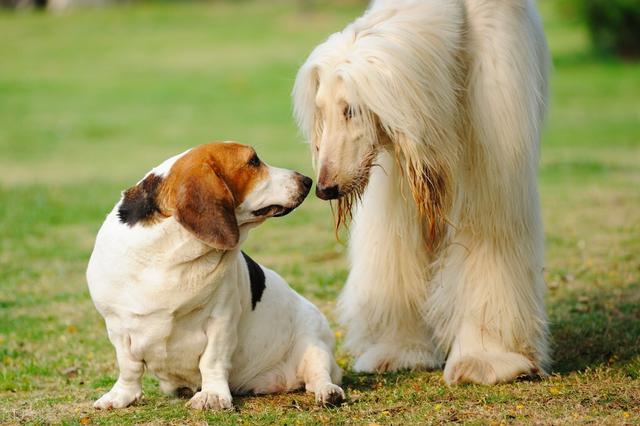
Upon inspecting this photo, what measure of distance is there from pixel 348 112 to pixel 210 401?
1.57m

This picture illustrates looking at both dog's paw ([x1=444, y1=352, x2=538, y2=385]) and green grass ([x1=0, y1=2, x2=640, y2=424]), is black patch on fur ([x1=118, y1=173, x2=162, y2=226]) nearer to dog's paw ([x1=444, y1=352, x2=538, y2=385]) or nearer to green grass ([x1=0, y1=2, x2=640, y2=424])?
green grass ([x1=0, y1=2, x2=640, y2=424])

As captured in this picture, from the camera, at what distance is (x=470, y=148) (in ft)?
19.6

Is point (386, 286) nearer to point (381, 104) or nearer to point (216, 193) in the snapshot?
point (381, 104)

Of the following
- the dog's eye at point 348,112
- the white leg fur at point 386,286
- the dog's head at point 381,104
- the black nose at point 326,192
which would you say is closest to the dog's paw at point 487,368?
the white leg fur at point 386,286

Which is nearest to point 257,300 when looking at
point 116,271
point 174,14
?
point 116,271

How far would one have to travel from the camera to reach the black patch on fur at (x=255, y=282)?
228 inches

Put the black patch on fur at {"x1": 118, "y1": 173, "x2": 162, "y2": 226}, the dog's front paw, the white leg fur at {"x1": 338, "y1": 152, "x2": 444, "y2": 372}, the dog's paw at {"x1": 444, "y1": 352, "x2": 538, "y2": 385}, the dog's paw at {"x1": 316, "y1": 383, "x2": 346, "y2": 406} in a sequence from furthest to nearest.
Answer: the white leg fur at {"x1": 338, "y1": 152, "x2": 444, "y2": 372}, the dog's paw at {"x1": 444, "y1": 352, "x2": 538, "y2": 385}, the dog's paw at {"x1": 316, "y1": 383, "x2": 346, "y2": 406}, the dog's front paw, the black patch on fur at {"x1": 118, "y1": 173, "x2": 162, "y2": 226}

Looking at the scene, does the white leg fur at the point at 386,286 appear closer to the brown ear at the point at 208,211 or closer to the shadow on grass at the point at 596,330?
the shadow on grass at the point at 596,330

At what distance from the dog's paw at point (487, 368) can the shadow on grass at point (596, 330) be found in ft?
1.29

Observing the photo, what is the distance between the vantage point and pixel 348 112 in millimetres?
5445

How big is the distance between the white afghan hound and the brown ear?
→ 52cm

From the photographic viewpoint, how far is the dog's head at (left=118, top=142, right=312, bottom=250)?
16.7 feet

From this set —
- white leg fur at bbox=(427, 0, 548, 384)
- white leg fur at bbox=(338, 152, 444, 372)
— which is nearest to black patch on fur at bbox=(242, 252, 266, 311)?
white leg fur at bbox=(338, 152, 444, 372)

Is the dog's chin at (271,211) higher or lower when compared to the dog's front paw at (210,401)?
higher
